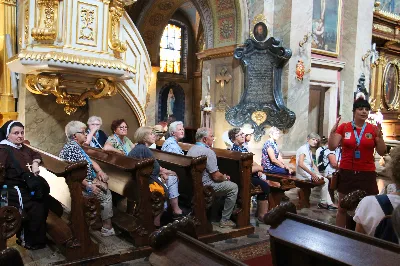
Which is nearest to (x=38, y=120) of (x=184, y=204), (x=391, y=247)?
(x=184, y=204)

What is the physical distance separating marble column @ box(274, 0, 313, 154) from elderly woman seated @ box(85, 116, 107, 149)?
14.1 feet

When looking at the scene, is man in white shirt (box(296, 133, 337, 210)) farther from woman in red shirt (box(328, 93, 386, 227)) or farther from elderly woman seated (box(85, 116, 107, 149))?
elderly woman seated (box(85, 116, 107, 149))

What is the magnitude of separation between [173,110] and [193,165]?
13204mm

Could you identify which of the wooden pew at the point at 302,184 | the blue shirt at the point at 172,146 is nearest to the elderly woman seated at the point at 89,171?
the blue shirt at the point at 172,146

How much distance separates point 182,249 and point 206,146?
9.82 feet

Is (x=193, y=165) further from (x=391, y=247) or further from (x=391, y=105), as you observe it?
(x=391, y=105)

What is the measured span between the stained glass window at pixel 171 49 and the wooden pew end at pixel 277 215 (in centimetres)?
1523

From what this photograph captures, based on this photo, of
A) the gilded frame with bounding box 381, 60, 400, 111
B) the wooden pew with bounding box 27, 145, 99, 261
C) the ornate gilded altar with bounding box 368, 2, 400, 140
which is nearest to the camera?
the wooden pew with bounding box 27, 145, 99, 261

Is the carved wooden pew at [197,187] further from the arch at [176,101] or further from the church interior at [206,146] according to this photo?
the arch at [176,101]

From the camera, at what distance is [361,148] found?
3814mm

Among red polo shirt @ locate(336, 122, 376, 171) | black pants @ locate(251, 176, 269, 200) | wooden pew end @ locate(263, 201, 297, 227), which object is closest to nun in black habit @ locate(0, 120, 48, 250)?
wooden pew end @ locate(263, 201, 297, 227)

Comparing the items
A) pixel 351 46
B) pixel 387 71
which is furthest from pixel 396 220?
pixel 387 71

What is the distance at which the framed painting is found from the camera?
942cm

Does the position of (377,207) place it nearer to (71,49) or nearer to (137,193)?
(137,193)
